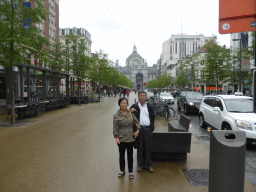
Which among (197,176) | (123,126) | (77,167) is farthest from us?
(77,167)

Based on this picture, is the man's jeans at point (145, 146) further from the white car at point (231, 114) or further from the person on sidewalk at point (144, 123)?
the white car at point (231, 114)

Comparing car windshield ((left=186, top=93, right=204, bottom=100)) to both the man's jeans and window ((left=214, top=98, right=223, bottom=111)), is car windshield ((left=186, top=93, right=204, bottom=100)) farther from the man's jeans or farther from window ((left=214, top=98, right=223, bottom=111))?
the man's jeans

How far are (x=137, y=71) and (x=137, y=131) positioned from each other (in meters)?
180

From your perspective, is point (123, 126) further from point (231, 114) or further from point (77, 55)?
point (77, 55)

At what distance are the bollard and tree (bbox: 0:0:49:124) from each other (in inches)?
356

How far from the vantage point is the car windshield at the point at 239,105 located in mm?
7415

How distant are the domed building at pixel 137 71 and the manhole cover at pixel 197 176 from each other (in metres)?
174

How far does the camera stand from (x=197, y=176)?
4.25 meters

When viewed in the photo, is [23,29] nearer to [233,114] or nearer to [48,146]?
[48,146]

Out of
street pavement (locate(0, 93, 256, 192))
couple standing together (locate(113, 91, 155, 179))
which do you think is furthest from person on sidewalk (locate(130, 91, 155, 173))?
street pavement (locate(0, 93, 256, 192))

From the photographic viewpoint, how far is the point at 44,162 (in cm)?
509

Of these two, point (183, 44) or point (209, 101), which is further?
point (183, 44)

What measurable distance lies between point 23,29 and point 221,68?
24331 mm

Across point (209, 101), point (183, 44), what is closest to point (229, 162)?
point (209, 101)
